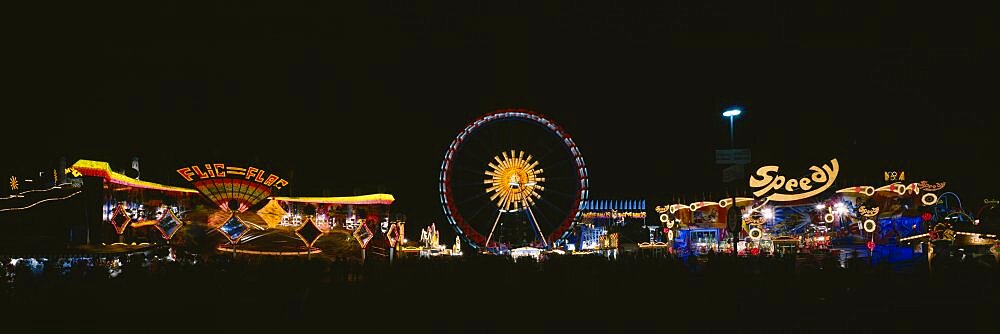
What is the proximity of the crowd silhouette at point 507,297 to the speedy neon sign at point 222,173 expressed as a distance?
39.7 ft

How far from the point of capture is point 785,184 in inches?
1601

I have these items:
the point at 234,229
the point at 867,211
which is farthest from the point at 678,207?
the point at 234,229

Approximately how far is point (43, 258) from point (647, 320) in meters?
15.7

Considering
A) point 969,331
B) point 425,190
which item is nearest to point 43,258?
point 969,331

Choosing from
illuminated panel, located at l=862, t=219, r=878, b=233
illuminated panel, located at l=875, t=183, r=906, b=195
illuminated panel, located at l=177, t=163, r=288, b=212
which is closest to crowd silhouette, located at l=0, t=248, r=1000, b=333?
illuminated panel, located at l=177, t=163, r=288, b=212

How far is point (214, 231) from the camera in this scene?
88.8 ft

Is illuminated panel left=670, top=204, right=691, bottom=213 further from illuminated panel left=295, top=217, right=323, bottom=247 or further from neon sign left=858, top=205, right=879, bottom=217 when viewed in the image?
illuminated panel left=295, top=217, right=323, bottom=247

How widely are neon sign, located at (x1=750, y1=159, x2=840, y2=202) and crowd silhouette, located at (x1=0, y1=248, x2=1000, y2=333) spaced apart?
2535 cm

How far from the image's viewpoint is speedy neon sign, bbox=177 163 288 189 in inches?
1069

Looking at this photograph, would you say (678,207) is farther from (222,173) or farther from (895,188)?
(222,173)

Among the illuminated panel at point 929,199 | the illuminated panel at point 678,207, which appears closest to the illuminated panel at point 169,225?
the illuminated panel at point 678,207

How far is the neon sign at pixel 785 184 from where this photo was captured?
39.6m

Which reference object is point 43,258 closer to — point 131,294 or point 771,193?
point 131,294

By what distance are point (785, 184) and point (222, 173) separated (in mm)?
29275
